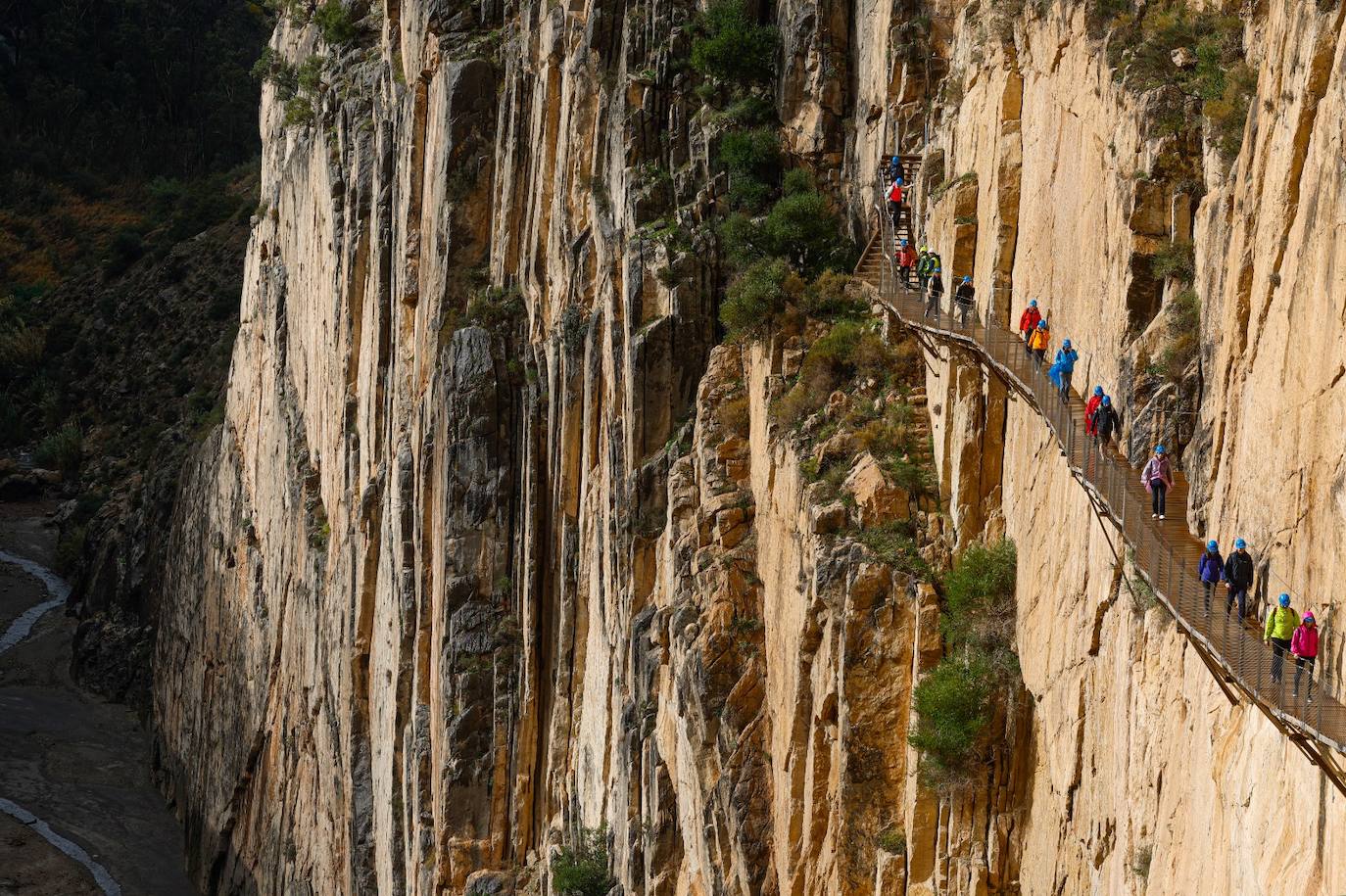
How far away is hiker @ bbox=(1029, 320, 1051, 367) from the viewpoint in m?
28.3

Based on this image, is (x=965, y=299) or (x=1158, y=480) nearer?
(x=1158, y=480)

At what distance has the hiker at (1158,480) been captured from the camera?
23.2 m

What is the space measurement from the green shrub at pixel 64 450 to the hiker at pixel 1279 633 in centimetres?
10232

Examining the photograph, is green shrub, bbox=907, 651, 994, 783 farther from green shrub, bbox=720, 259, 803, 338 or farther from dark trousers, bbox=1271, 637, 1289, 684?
green shrub, bbox=720, 259, 803, 338

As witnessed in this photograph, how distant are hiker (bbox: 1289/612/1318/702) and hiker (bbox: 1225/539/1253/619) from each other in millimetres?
1314

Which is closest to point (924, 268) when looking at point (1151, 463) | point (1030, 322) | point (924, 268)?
point (924, 268)

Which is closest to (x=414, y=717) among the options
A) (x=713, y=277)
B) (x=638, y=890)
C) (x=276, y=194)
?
(x=638, y=890)

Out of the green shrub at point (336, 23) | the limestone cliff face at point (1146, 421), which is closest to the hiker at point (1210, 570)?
the limestone cliff face at point (1146, 421)

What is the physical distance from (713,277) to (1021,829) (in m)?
18.5

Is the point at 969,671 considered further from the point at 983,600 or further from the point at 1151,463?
the point at 1151,463

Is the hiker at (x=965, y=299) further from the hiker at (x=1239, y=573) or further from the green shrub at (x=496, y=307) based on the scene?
the green shrub at (x=496, y=307)

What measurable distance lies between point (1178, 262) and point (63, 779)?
228ft

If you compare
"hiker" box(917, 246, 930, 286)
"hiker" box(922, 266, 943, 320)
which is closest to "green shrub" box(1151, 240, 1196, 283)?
"hiker" box(922, 266, 943, 320)

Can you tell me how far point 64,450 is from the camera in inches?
4392
